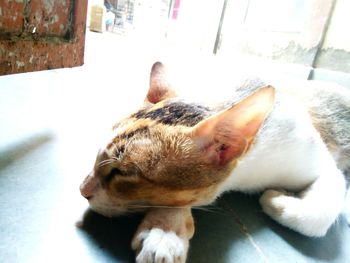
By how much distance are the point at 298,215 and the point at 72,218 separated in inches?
21.1

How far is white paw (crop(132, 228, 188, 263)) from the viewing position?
532 mm

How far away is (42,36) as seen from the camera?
115 cm

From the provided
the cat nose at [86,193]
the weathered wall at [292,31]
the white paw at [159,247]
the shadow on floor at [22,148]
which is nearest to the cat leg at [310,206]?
the white paw at [159,247]

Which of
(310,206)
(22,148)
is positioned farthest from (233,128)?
(22,148)

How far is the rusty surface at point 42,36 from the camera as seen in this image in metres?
0.97

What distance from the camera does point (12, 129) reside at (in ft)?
3.20

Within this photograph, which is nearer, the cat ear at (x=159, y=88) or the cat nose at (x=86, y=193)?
the cat nose at (x=86, y=193)

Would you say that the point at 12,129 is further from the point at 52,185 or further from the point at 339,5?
the point at 339,5

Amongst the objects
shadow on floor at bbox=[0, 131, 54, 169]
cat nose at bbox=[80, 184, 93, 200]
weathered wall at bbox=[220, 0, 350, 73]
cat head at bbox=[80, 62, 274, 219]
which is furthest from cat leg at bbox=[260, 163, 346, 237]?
weathered wall at bbox=[220, 0, 350, 73]

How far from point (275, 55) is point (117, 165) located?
2.84 m

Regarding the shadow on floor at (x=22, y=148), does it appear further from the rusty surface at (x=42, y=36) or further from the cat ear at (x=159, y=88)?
the cat ear at (x=159, y=88)

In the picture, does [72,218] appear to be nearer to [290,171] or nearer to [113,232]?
[113,232]

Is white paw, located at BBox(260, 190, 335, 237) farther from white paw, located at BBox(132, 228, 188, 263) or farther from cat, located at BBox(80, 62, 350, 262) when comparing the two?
white paw, located at BBox(132, 228, 188, 263)

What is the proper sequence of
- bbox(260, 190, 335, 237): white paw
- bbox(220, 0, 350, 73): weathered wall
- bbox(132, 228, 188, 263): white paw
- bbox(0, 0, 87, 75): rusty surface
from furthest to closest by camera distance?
bbox(220, 0, 350, 73): weathered wall < bbox(0, 0, 87, 75): rusty surface < bbox(260, 190, 335, 237): white paw < bbox(132, 228, 188, 263): white paw
